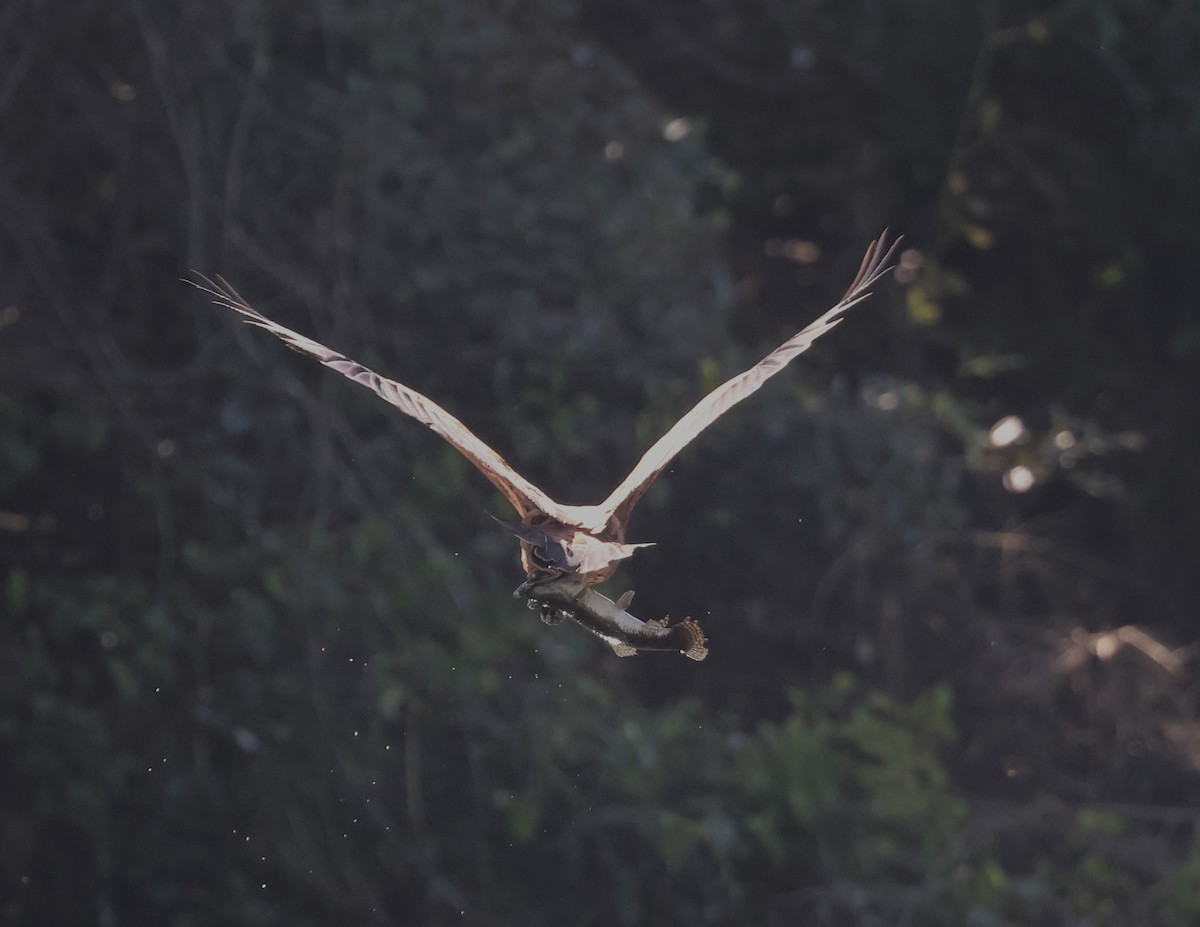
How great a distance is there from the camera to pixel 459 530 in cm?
557

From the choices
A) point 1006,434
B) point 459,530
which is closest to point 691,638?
point 459,530

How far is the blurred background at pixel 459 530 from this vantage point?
5387mm

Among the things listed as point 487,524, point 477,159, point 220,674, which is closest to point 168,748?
point 220,674

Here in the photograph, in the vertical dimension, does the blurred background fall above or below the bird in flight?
below

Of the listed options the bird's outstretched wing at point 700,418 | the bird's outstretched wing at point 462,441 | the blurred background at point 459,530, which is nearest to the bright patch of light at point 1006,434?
the blurred background at point 459,530

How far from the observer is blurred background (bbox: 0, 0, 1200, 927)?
212 inches

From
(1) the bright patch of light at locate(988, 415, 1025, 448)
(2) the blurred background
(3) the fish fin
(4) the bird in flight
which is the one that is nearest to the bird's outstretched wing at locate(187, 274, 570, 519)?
(4) the bird in flight

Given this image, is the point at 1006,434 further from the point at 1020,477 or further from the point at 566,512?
the point at 566,512

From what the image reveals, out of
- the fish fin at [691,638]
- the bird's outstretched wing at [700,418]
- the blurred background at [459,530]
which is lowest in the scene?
the blurred background at [459,530]

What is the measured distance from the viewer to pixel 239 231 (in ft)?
18.0

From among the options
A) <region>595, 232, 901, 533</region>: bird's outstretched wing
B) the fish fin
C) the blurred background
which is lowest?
the blurred background

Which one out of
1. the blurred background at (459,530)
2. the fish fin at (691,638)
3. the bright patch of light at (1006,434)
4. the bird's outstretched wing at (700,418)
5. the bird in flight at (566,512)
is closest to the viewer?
the bird in flight at (566,512)

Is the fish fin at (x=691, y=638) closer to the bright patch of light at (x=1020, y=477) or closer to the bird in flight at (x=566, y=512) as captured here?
the bird in flight at (x=566, y=512)

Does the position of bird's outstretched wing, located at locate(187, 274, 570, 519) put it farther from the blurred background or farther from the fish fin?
the blurred background
